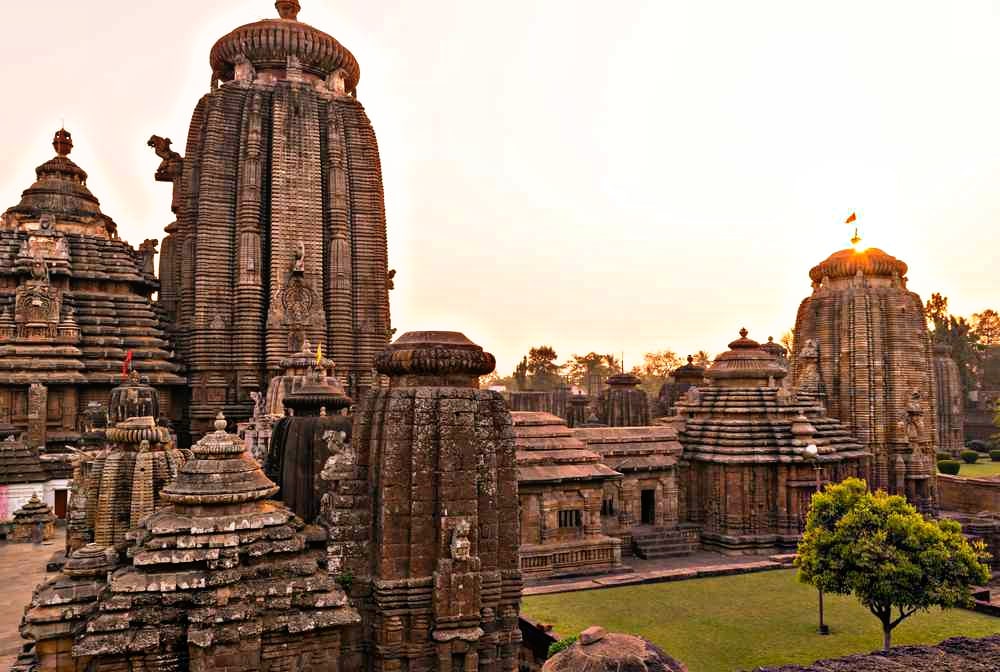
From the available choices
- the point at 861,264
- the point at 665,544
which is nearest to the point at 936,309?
the point at 861,264

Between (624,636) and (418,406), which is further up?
(418,406)

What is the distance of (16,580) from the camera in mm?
18125

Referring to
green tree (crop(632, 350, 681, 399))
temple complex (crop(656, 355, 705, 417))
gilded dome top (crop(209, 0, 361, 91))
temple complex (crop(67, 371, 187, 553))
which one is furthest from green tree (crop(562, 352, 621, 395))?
temple complex (crop(67, 371, 187, 553))

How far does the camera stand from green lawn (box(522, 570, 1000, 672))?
47.3 feet

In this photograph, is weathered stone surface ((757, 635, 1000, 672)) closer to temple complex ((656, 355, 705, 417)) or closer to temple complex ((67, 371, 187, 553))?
temple complex ((67, 371, 187, 553))

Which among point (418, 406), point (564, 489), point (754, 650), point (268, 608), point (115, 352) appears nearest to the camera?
point (268, 608)

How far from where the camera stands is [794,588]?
63.5 ft

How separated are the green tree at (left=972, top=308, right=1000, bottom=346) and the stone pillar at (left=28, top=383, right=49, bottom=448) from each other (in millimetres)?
96085

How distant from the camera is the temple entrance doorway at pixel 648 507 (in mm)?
25719

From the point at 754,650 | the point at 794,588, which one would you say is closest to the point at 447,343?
the point at 754,650

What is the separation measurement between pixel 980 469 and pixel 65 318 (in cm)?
5731

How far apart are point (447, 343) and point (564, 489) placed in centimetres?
A: 1180

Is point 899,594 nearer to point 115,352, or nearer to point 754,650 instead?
point 754,650

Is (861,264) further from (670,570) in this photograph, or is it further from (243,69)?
(243,69)
